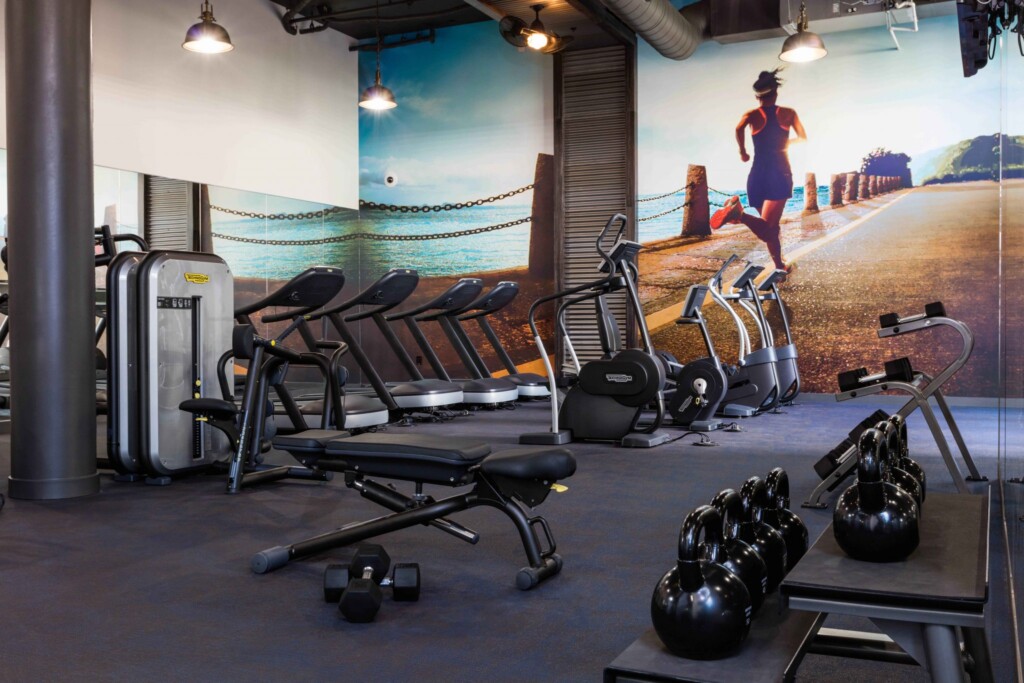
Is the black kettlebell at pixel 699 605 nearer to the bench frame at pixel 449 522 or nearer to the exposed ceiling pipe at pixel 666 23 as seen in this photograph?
the bench frame at pixel 449 522

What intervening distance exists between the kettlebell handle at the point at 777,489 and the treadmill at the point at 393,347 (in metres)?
5.51

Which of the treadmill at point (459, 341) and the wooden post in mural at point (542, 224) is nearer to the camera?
the treadmill at point (459, 341)

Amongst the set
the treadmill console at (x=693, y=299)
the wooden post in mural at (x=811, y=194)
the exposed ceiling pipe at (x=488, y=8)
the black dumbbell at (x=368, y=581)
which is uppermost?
the exposed ceiling pipe at (x=488, y=8)

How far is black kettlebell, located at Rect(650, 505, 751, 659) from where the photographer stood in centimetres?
138

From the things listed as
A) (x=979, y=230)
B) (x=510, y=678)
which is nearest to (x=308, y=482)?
(x=510, y=678)

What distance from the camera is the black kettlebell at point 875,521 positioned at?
158cm

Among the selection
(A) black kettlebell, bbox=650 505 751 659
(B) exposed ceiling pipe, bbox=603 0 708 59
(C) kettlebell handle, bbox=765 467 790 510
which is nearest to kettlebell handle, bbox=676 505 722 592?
(A) black kettlebell, bbox=650 505 751 659

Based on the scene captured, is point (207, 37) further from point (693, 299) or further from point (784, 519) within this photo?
point (784, 519)

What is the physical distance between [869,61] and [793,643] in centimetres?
977

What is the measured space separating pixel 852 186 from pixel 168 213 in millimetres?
7082

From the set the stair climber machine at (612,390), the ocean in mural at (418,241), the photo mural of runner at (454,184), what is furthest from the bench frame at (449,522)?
the photo mural of runner at (454,184)

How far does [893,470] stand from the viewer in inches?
79.0

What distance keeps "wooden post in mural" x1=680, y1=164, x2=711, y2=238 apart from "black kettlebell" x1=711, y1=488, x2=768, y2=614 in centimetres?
933

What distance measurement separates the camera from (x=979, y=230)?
951 centimetres
